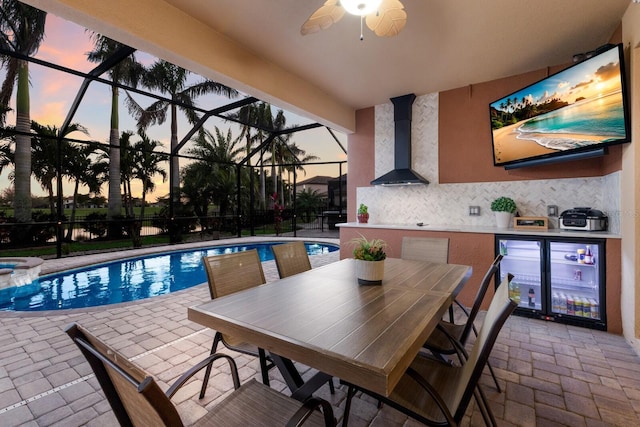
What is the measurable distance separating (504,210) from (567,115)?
1.31 meters

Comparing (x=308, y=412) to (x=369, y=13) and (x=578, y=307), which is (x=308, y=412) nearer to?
(x=369, y=13)

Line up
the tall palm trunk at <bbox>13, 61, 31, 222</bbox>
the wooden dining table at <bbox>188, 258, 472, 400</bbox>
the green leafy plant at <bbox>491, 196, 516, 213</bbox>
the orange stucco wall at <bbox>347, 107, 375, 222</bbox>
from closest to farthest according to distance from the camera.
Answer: the wooden dining table at <bbox>188, 258, 472, 400</bbox> < the green leafy plant at <bbox>491, 196, 516, 213</bbox> < the orange stucco wall at <bbox>347, 107, 375, 222</bbox> < the tall palm trunk at <bbox>13, 61, 31, 222</bbox>

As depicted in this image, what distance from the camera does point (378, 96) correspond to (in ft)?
15.5

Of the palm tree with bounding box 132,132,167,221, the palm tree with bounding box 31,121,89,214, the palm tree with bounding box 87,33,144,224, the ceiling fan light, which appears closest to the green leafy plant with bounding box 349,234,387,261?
the ceiling fan light

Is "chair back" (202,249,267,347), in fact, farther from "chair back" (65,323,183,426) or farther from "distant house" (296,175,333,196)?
"distant house" (296,175,333,196)

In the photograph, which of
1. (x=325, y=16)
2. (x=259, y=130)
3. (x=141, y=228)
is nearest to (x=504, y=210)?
(x=325, y=16)

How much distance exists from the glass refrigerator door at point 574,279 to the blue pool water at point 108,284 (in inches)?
213

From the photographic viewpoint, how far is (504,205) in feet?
12.6

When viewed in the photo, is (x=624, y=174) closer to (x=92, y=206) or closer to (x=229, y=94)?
(x=229, y=94)

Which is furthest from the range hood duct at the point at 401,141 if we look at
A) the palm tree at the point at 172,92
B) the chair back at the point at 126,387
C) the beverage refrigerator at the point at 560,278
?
the palm tree at the point at 172,92

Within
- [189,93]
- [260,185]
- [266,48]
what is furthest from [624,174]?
[260,185]

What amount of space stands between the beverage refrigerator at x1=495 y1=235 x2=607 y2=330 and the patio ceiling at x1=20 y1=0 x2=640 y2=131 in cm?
219

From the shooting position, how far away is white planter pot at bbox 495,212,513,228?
12.5ft

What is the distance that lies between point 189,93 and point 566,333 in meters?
11.4
